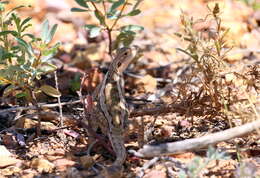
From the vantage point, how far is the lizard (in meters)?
3.24

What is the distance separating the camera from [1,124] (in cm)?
402

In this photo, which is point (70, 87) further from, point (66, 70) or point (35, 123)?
point (35, 123)

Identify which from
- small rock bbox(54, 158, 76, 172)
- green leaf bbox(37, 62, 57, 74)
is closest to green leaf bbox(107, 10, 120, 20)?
green leaf bbox(37, 62, 57, 74)

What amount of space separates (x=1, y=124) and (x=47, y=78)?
853mm

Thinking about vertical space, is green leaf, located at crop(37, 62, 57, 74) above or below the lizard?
above

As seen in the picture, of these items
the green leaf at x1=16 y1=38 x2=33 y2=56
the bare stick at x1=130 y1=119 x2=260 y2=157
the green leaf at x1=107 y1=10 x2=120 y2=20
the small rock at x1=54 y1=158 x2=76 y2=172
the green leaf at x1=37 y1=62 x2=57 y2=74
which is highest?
the green leaf at x1=107 y1=10 x2=120 y2=20

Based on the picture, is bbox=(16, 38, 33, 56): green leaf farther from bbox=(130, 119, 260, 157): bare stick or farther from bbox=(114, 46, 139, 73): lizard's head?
bbox=(130, 119, 260, 157): bare stick

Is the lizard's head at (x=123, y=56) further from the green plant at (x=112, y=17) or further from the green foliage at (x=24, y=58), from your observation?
the green foliage at (x=24, y=58)

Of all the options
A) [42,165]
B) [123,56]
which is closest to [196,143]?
[42,165]

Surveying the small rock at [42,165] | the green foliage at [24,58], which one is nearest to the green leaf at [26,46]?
the green foliage at [24,58]

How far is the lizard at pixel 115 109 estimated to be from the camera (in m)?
3.24

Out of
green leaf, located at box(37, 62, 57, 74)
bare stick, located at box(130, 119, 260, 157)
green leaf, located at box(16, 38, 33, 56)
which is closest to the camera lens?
bare stick, located at box(130, 119, 260, 157)

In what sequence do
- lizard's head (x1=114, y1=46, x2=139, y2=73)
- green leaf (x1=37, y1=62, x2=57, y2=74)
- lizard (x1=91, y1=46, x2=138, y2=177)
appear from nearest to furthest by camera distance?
lizard (x1=91, y1=46, x2=138, y2=177) → green leaf (x1=37, y1=62, x2=57, y2=74) → lizard's head (x1=114, y1=46, x2=139, y2=73)

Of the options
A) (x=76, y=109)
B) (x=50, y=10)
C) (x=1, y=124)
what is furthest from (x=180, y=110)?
(x=50, y=10)
